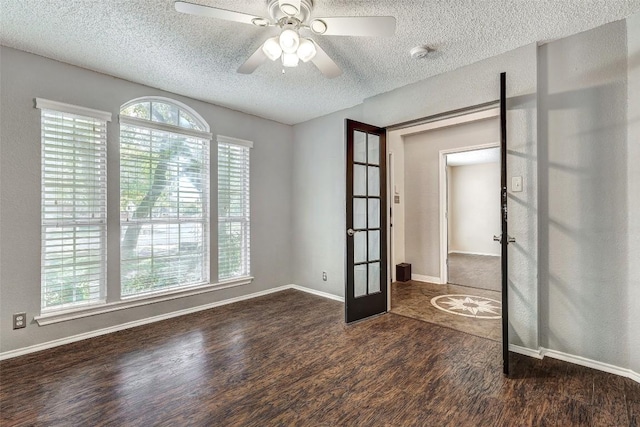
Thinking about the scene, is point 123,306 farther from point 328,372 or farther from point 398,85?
point 398,85

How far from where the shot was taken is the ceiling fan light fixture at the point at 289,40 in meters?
1.79

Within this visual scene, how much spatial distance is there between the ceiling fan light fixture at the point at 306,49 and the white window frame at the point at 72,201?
2241mm

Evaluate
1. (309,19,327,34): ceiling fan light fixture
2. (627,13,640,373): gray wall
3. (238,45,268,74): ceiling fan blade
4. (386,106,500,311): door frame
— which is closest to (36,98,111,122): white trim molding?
(238,45,268,74): ceiling fan blade

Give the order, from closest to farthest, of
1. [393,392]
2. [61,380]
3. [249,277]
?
[393,392]
[61,380]
[249,277]

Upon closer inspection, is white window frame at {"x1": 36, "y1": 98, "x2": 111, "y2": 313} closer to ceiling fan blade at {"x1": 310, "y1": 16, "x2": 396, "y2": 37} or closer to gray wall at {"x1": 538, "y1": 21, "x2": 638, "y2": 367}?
ceiling fan blade at {"x1": 310, "y1": 16, "x2": 396, "y2": 37}

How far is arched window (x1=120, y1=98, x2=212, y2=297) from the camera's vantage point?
317 centimetres

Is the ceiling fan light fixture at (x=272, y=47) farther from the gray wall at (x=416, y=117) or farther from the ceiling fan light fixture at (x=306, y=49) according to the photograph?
the gray wall at (x=416, y=117)

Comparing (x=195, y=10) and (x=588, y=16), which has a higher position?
(x=588, y=16)

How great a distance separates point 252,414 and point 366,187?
7.89ft

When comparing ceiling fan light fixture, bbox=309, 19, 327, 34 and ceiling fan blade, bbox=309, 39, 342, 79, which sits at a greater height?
ceiling fan light fixture, bbox=309, 19, 327, 34

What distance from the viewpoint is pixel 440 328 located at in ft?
9.99

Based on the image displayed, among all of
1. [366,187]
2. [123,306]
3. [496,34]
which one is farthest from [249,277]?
[496,34]

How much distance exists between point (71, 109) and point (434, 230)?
491 cm

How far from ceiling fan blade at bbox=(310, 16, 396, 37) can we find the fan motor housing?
0.57 ft
